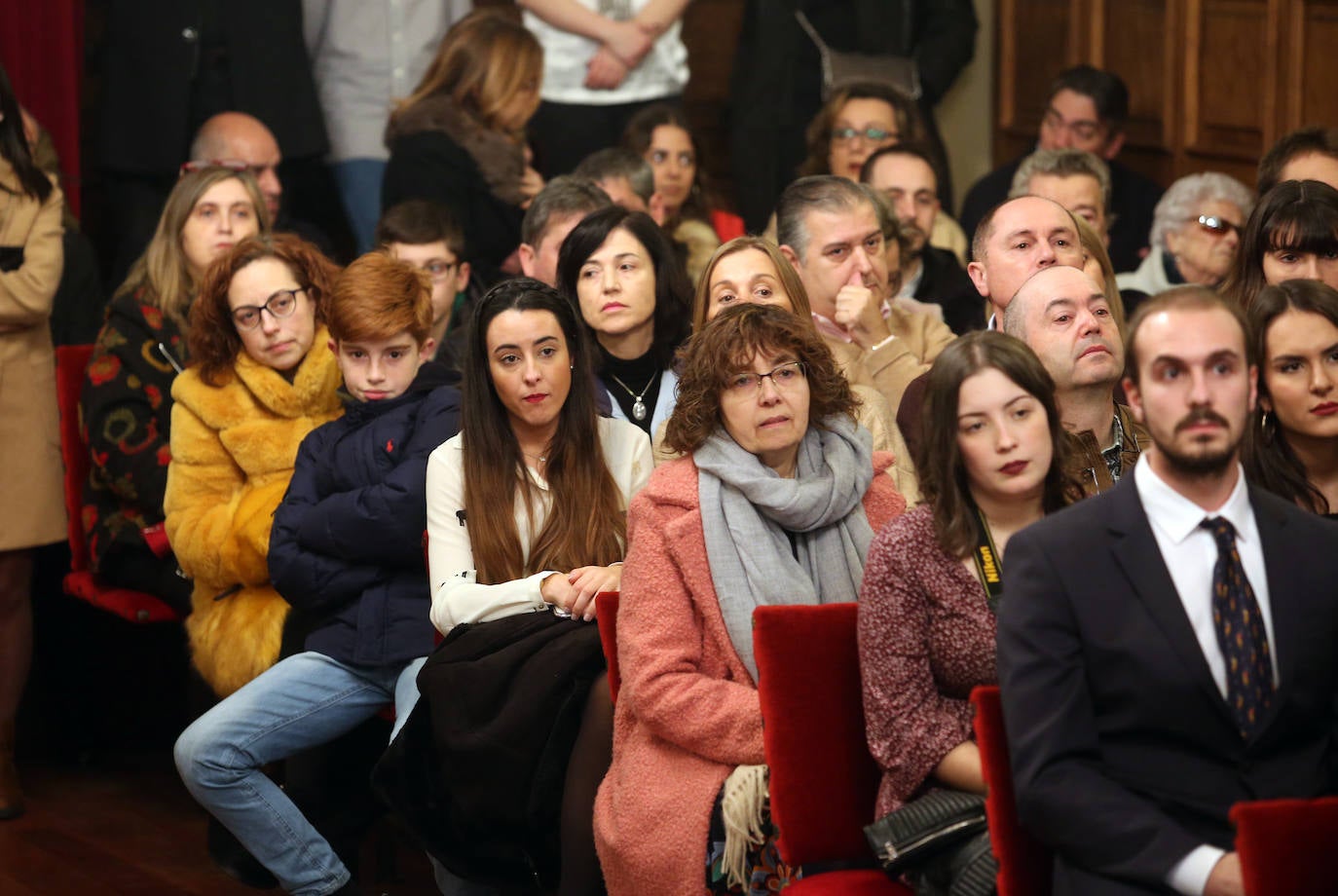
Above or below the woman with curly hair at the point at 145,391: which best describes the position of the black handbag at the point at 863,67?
above

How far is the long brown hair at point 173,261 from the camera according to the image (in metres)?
3.97

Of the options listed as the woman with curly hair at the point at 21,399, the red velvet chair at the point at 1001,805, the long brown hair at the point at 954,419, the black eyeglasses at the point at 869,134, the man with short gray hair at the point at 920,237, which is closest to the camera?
the red velvet chair at the point at 1001,805

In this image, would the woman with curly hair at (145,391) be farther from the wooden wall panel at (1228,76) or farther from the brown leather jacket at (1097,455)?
the wooden wall panel at (1228,76)

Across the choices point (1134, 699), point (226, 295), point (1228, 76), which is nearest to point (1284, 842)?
point (1134, 699)

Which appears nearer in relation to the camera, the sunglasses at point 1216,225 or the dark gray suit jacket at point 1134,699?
the dark gray suit jacket at point 1134,699

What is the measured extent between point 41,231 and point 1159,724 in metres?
3.04

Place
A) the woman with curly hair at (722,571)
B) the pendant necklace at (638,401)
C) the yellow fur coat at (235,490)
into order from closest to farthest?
the woman with curly hair at (722,571) → the yellow fur coat at (235,490) → the pendant necklace at (638,401)

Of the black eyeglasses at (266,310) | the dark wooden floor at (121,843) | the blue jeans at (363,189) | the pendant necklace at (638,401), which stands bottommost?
the dark wooden floor at (121,843)

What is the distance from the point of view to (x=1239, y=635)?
1910 mm

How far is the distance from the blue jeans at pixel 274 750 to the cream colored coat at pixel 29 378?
1192mm

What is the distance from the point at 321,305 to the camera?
362 cm

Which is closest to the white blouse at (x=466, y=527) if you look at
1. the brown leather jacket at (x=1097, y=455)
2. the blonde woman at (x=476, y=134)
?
the brown leather jacket at (x=1097, y=455)

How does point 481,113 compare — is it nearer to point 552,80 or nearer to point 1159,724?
point 552,80

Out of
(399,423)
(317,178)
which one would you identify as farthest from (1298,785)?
(317,178)
